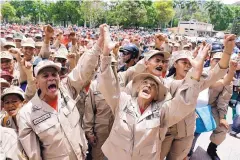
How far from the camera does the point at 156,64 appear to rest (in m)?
3.11

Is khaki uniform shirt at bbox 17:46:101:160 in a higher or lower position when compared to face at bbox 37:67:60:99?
lower

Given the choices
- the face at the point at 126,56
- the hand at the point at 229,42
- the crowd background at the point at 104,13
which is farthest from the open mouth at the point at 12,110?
the crowd background at the point at 104,13

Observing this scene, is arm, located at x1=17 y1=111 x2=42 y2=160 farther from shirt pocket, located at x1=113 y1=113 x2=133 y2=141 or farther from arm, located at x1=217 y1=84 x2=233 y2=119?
arm, located at x1=217 y1=84 x2=233 y2=119

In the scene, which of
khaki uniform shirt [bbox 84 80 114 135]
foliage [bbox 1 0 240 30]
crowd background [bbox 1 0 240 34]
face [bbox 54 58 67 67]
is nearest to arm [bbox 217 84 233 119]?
khaki uniform shirt [bbox 84 80 114 135]

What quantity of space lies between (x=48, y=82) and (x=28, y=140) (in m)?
0.60

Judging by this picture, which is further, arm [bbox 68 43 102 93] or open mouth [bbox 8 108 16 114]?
arm [bbox 68 43 102 93]

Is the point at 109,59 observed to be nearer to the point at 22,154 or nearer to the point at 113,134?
the point at 113,134

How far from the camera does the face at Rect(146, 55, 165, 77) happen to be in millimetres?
3096

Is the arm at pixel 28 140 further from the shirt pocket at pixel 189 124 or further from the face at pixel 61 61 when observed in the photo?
the face at pixel 61 61

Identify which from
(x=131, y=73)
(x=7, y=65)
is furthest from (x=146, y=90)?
(x=7, y=65)

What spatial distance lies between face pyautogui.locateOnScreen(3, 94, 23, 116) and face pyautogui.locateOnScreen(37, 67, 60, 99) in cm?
35

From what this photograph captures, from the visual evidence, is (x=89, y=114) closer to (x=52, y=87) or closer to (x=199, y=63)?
(x=52, y=87)

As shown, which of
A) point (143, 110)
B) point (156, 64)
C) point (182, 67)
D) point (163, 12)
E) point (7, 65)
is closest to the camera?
point (143, 110)

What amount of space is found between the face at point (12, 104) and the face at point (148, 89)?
1.28 m
